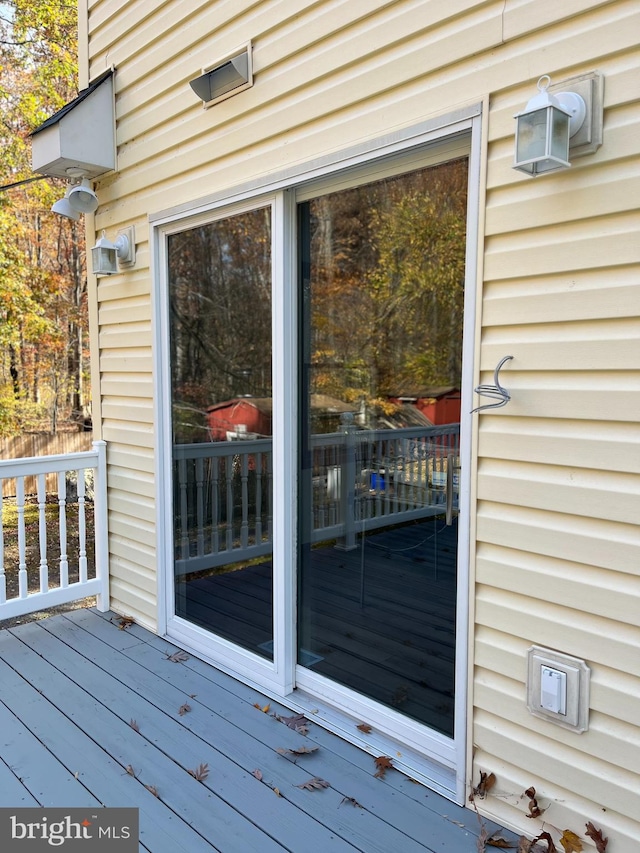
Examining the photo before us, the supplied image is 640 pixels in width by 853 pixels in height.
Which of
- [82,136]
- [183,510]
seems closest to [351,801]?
[183,510]

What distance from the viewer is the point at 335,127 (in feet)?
7.40

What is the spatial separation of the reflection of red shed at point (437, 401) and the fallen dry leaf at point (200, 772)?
1.50 meters

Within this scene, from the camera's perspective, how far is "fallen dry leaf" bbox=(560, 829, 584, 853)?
1675 mm

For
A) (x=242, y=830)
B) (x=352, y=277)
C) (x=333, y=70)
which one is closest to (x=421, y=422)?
(x=352, y=277)

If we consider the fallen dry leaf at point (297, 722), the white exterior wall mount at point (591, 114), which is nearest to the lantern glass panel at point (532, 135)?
the white exterior wall mount at point (591, 114)

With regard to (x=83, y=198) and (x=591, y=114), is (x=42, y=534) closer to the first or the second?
(x=83, y=198)

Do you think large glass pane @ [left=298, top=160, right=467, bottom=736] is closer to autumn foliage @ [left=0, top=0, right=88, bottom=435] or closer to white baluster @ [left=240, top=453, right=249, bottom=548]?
white baluster @ [left=240, top=453, right=249, bottom=548]

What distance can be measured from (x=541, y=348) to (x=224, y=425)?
1.70 m

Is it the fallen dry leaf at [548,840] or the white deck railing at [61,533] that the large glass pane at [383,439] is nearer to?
the fallen dry leaf at [548,840]

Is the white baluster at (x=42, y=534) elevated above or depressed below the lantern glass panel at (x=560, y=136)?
below

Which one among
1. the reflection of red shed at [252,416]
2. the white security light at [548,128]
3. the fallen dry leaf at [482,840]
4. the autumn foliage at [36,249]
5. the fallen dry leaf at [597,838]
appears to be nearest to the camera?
the white security light at [548,128]

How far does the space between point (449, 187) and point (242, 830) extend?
2166 millimetres

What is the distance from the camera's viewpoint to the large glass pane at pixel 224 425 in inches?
109

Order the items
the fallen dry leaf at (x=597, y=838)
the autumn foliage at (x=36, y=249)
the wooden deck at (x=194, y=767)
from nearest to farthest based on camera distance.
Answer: the fallen dry leaf at (x=597, y=838), the wooden deck at (x=194, y=767), the autumn foliage at (x=36, y=249)
